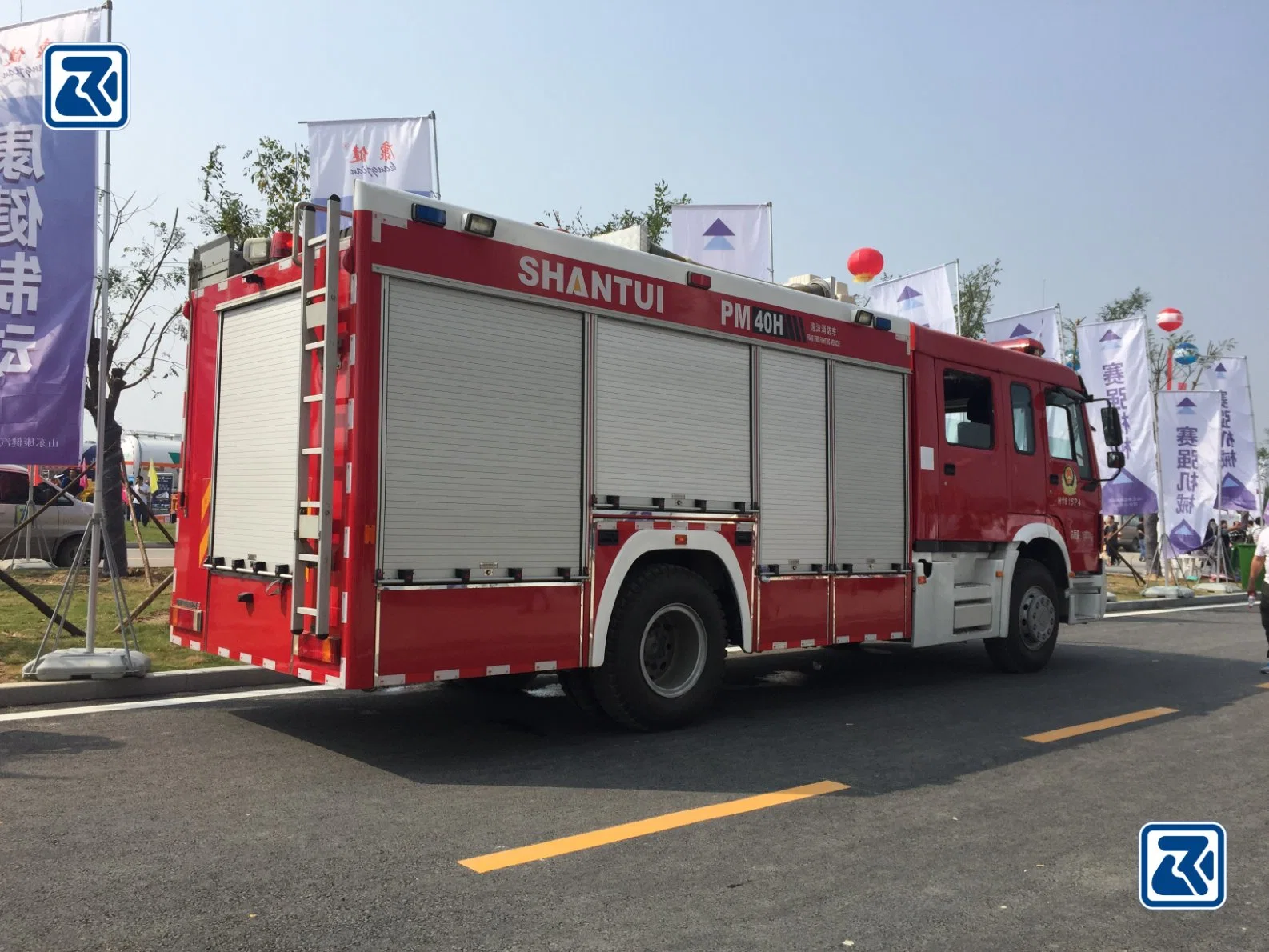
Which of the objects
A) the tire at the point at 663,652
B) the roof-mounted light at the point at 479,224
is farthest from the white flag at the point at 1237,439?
the roof-mounted light at the point at 479,224

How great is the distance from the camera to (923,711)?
7660mm

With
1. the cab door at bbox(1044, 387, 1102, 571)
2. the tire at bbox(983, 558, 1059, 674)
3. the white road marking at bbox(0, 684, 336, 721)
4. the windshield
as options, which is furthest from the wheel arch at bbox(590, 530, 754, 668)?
the windshield

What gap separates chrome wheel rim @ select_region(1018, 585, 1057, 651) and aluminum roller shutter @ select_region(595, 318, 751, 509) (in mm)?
3839

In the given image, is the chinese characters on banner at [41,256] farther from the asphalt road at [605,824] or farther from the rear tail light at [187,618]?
the asphalt road at [605,824]

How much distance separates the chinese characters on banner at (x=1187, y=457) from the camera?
2088cm

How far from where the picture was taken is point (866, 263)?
1395 cm

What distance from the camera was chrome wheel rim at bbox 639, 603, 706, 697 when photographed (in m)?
6.70

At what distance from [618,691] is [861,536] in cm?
260

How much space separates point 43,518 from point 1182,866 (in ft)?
59.5

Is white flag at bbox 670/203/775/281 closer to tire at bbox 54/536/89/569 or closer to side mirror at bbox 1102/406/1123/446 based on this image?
side mirror at bbox 1102/406/1123/446

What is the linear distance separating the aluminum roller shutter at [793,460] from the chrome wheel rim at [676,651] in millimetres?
780

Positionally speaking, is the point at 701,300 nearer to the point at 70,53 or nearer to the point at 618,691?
the point at 618,691

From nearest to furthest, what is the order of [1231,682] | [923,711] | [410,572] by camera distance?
[410,572], [923,711], [1231,682]

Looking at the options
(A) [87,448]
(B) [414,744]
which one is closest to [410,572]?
(B) [414,744]
